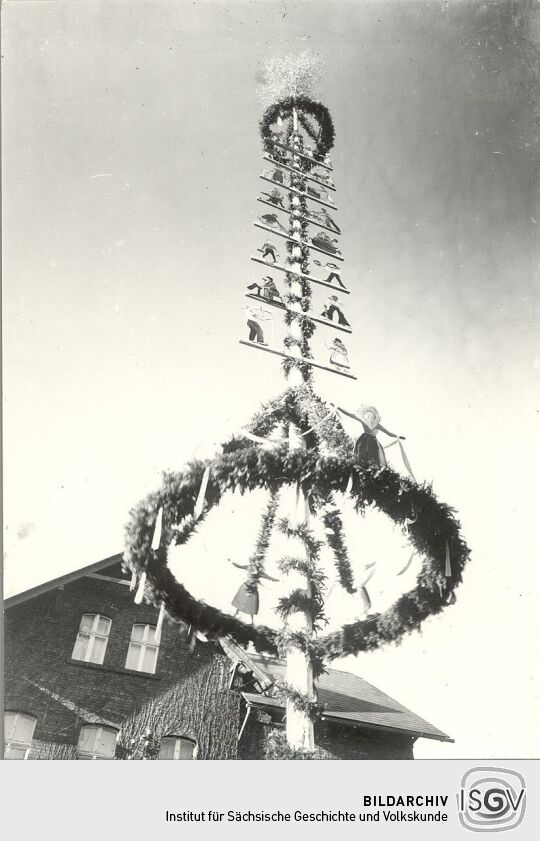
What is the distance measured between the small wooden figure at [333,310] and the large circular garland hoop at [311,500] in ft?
4.74

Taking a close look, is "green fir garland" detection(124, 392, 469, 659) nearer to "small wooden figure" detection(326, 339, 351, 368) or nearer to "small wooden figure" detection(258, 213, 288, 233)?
"small wooden figure" detection(326, 339, 351, 368)

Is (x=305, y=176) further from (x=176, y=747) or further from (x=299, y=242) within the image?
(x=176, y=747)

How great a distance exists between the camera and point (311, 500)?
13.0ft

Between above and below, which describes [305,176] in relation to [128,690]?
above

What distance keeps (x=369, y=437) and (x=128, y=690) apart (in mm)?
3071

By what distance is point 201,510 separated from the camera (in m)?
3.73

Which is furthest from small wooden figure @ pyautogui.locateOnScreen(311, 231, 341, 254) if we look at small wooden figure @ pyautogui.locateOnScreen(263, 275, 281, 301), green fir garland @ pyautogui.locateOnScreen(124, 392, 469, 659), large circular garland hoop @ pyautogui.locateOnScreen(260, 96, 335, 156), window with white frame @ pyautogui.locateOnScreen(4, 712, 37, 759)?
window with white frame @ pyautogui.locateOnScreen(4, 712, 37, 759)
